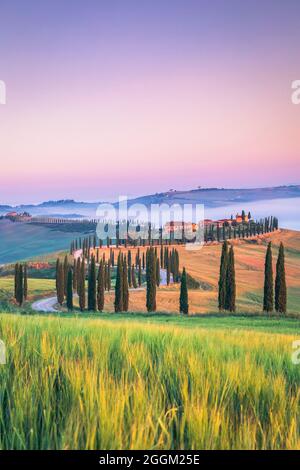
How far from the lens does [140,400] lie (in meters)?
2.73

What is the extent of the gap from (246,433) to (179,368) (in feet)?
4.27

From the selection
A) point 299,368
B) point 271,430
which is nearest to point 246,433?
point 271,430

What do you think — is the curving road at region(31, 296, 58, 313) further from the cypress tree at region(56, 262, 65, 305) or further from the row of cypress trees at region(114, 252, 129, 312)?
the row of cypress trees at region(114, 252, 129, 312)

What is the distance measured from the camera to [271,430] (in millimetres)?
2826

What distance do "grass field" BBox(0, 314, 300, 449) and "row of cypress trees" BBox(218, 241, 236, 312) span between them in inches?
2082

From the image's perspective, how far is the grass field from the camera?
2461mm

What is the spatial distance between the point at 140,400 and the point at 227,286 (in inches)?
2187

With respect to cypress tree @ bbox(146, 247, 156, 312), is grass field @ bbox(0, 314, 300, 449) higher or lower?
higher

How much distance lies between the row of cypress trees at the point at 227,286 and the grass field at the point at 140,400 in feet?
174

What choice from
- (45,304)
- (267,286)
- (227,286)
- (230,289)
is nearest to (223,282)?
(227,286)

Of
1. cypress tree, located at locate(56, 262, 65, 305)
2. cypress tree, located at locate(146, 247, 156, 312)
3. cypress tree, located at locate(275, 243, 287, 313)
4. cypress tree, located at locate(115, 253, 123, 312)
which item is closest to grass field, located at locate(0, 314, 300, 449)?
cypress tree, located at locate(275, 243, 287, 313)

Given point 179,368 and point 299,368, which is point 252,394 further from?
point 299,368

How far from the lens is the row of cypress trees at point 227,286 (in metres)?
56.7
